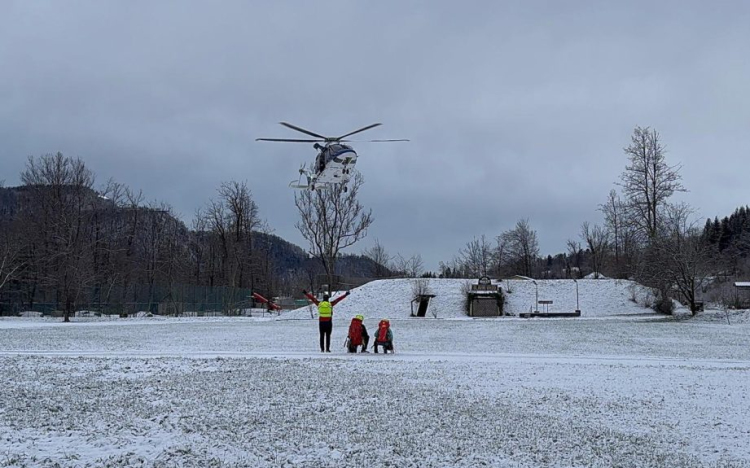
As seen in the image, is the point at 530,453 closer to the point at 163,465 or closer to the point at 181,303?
the point at 163,465

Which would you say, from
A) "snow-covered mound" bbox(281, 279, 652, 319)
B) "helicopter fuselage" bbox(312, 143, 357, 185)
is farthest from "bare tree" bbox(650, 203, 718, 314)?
"helicopter fuselage" bbox(312, 143, 357, 185)

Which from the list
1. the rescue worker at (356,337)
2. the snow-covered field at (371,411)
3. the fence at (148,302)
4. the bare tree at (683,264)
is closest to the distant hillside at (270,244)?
the fence at (148,302)

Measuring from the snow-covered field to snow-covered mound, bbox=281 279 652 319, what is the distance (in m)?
35.0

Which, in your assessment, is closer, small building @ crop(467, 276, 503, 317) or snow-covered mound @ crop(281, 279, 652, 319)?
small building @ crop(467, 276, 503, 317)

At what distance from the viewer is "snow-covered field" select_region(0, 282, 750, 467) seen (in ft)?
27.1

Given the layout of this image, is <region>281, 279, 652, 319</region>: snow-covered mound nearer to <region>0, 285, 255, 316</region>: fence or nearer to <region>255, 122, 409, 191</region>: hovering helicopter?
<region>0, 285, 255, 316</region>: fence

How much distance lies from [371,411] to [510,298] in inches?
1898

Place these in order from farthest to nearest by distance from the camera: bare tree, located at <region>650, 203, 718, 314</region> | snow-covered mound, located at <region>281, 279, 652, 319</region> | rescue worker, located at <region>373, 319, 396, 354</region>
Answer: snow-covered mound, located at <region>281, 279, 652, 319</region>, bare tree, located at <region>650, 203, 718, 314</region>, rescue worker, located at <region>373, 319, 396, 354</region>

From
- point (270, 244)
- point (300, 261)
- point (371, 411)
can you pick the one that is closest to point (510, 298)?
point (270, 244)

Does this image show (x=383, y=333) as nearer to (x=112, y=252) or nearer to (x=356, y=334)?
(x=356, y=334)

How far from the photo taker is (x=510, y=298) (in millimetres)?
57062

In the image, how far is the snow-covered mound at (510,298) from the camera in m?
53.6

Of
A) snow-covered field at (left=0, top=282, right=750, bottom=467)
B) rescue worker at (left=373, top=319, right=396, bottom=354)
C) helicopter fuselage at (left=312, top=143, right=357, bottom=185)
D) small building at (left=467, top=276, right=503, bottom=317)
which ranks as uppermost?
helicopter fuselage at (left=312, top=143, right=357, bottom=185)

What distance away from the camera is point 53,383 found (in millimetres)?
12516
